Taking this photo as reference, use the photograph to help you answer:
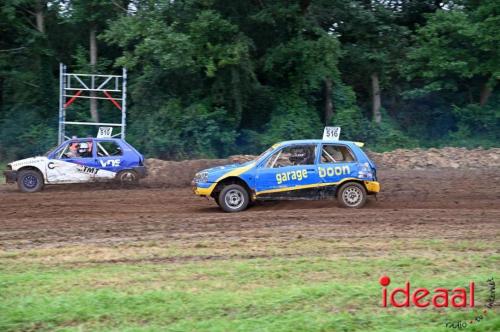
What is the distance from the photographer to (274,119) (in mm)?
26703

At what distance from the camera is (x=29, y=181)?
17891 millimetres

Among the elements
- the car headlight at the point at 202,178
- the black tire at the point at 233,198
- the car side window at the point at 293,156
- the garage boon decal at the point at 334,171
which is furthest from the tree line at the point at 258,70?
the garage boon decal at the point at 334,171

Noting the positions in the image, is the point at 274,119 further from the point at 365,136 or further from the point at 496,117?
the point at 496,117

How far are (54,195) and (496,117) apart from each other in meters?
18.0

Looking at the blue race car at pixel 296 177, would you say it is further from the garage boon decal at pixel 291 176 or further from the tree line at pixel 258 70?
the tree line at pixel 258 70

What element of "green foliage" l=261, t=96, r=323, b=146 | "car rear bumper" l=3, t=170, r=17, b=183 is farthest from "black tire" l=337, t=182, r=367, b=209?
"green foliage" l=261, t=96, r=323, b=146

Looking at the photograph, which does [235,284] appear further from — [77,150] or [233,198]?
[77,150]

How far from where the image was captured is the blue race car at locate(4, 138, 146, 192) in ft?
58.5

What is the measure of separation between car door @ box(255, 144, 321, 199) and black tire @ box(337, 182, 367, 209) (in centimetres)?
58

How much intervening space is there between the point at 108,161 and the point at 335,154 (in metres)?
6.96

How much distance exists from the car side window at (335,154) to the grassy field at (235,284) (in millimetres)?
3864

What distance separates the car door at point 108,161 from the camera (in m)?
18.0

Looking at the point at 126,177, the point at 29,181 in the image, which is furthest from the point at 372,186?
the point at 29,181

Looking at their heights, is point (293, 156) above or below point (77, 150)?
below
